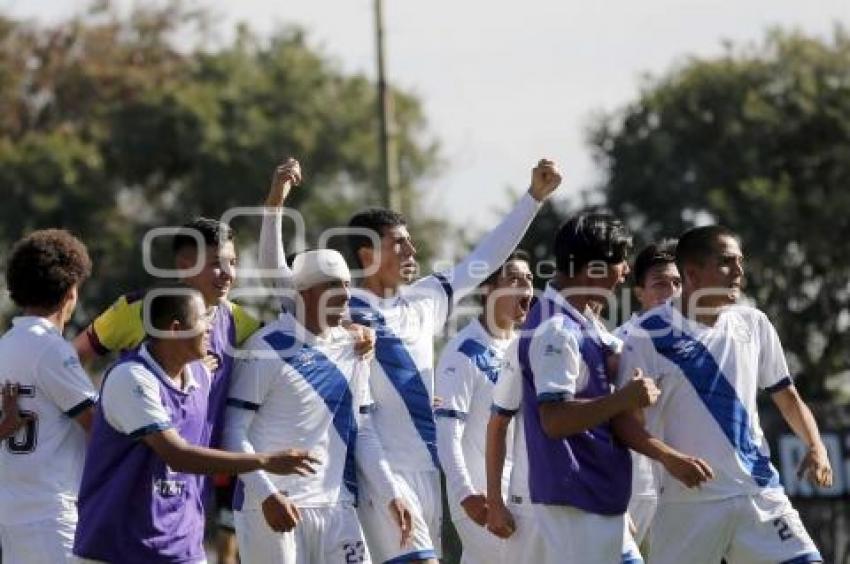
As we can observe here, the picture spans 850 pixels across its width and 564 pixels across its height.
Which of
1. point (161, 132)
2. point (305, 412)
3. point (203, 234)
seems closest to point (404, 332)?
point (305, 412)

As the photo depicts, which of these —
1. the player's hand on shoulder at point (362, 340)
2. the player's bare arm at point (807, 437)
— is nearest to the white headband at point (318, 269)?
the player's hand on shoulder at point (362, 340)

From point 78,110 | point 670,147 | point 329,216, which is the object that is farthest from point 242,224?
point 670,147

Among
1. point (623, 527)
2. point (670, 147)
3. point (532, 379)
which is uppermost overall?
point (670, 147)

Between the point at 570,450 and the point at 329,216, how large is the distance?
3587cm

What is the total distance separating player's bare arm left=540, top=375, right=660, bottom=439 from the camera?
10.7 metres

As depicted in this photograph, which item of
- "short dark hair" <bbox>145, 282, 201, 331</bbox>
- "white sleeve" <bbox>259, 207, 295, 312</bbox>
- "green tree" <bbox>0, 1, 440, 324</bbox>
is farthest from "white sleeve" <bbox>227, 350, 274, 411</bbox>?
"green tree" <bbox>0, 1, 440, 324</bbox>

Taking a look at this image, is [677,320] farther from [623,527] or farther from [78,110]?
[78,110]

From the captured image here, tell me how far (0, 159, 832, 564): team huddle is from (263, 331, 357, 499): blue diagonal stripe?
0.01m

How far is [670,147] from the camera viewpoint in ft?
121

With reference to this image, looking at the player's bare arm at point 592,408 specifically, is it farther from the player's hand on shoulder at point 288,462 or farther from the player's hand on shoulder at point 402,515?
the player's hand on shoulder at point 402,515

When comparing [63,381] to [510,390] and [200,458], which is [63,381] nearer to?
[200,458]

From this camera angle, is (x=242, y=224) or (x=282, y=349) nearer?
(x=282, y=349)

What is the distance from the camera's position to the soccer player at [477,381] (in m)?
13.2

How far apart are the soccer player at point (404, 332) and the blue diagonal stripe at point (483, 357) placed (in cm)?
49
